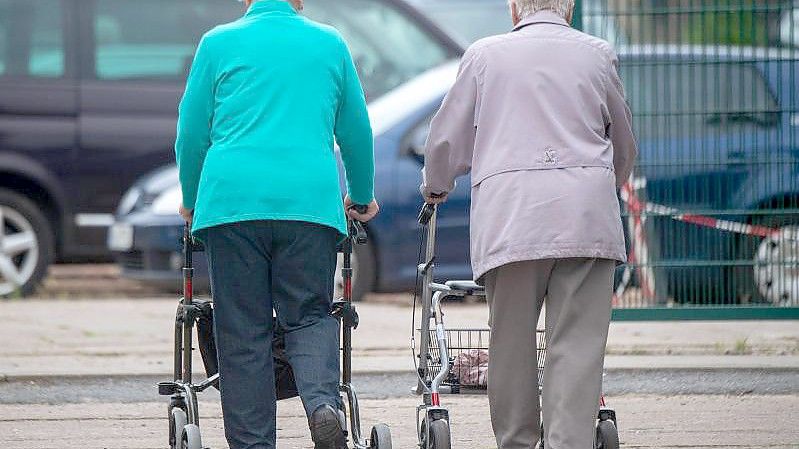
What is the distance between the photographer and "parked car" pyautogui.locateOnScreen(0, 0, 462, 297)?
11.7 meters

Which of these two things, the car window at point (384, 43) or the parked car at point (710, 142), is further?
the car window at point (384, 43)

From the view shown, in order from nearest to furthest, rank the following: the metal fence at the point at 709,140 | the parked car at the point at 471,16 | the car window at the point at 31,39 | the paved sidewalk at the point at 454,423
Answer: the paved sidewalk at the point at 454,423
the metal fence at the point at 709,140
the car window at the point at 31,39
the parked car at the point at 471,16

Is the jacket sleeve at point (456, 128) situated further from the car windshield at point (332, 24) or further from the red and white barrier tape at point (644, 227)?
the car windshield at point (332, 24)

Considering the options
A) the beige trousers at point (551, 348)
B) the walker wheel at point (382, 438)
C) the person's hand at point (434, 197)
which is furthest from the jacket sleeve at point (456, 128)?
the walker wheel at point (382, 438)

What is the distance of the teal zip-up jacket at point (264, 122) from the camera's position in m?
4.86

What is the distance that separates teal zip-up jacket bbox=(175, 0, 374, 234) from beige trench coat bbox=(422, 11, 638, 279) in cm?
36

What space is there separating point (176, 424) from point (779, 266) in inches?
181

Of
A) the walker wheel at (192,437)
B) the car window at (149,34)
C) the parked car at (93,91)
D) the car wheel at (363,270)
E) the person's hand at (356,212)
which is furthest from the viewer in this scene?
the car window at (149,34)

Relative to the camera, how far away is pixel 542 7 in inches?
198

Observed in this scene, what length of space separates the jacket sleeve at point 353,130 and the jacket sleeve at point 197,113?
401mm

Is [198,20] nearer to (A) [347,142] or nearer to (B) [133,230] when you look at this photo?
(B) [133,230]

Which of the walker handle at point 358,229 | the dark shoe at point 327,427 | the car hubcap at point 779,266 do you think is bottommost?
the car hubcap at point 779,266

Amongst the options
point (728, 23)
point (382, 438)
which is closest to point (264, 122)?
point (382, 438)

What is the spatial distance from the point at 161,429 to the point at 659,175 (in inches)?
136
